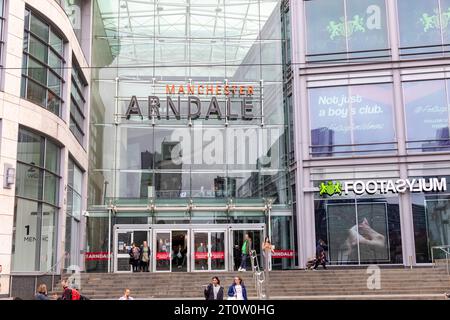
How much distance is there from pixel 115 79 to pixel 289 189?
39.4ft

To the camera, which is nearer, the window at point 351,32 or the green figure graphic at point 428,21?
the green figure graphic at point 428,21

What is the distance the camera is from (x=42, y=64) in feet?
76.2

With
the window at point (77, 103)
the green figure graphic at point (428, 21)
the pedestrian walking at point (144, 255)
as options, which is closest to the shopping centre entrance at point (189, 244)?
the pedestrian walking at point (144, 255)

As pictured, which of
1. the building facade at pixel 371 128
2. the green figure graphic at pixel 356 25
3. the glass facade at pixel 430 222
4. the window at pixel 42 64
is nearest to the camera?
the window at pixel 42 64

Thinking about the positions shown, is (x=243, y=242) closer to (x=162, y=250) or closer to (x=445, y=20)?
(x=162, y=250)

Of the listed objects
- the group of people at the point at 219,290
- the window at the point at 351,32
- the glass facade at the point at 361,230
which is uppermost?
the window at the point at 351,32

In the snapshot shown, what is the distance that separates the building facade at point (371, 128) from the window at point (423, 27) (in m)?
0.05

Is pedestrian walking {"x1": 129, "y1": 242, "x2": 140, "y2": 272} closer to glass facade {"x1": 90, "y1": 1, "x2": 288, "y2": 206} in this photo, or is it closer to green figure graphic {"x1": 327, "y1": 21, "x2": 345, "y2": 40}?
glass facade {"x1": 90, "y1": 1, "x2": 288, "y2": 206}

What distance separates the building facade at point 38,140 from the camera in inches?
792

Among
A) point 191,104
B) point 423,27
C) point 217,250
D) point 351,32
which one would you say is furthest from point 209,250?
point 423,27

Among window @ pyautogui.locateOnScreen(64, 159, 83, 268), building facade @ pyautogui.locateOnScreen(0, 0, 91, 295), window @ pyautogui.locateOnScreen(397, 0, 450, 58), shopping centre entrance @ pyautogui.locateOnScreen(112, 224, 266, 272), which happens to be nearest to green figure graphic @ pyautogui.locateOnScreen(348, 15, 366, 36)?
window @ pyautogui.locateOnScreen(397, 0, 450, 58)

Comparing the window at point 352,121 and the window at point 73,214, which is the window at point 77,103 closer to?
the window at point 73,214
